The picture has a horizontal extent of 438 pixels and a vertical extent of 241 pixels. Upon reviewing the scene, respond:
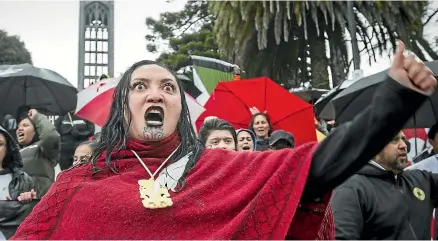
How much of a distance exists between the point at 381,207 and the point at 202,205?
64.6 inches

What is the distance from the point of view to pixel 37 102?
648 cm

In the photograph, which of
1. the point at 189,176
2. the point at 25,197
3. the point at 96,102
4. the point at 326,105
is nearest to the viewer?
the point at 189,176

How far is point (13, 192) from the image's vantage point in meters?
4.03

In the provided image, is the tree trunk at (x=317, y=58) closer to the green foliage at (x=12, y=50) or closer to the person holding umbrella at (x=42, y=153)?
the green foliage at (x=12, y=50)

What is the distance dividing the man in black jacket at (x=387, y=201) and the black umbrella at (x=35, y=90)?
384cm

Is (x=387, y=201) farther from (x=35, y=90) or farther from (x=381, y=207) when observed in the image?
(x=35, y=90)

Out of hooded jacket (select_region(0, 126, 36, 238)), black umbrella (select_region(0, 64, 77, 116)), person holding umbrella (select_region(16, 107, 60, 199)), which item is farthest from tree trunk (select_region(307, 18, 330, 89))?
hooded jacket (select_region(0, 126, 36, 238))

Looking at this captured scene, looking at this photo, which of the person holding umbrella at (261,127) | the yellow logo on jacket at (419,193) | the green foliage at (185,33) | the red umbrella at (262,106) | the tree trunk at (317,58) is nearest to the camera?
the yellow logo on jacket at (419,193)

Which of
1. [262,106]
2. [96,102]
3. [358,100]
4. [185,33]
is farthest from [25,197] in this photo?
[185,33]

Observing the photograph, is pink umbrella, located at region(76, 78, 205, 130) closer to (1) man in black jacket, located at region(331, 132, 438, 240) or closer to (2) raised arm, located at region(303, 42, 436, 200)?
(1) man in black jacket, located at region(331, 132, 438, 240)

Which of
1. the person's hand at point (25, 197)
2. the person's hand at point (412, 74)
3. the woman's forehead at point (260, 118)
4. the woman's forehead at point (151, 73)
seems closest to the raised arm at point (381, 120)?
the person's hand at point (412, 74)

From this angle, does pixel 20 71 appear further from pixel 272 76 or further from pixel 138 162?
pixel 272 76

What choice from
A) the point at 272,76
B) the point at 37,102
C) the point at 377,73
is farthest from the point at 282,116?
the point at 272,76

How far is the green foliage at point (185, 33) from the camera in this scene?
18.8 meters
